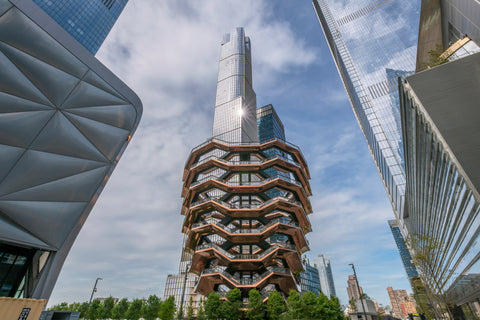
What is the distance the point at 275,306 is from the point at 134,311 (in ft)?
93.9

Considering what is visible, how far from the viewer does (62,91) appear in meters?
21.1

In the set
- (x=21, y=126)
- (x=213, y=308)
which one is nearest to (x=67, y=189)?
(x=21, y=126)

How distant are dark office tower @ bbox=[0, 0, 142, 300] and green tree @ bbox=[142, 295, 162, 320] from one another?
90.0 ft

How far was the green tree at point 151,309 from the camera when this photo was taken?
42.4 meters

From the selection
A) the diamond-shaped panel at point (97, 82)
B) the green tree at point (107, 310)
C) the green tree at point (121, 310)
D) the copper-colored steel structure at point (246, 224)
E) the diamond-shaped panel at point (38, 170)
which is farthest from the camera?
the green tree at point (107, 310)

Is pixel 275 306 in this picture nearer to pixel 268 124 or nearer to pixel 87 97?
pixel 87 97

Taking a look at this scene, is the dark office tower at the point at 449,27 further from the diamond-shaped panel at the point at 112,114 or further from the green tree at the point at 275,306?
the green tree at the point at 275,306

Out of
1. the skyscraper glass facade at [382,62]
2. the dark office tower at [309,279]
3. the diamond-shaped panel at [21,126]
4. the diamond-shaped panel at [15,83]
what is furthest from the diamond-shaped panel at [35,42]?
the dark office tower at [309,279]

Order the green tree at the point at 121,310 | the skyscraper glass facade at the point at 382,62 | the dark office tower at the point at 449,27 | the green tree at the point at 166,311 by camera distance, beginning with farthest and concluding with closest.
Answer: the skyscraper glass facade at the point at 382,62
the green tree at the point at 166,311
the green tree at the point at 121,310
the dark office tower at the point at 449,27

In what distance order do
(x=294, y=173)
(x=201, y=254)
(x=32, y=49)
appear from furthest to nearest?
(x=294, y=173), (x=201, y=254), (x=32, y=49)

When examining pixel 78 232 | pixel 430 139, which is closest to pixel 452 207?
pixel 430 139

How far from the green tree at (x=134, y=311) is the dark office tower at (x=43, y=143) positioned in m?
27.6

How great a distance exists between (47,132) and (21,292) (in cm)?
1441

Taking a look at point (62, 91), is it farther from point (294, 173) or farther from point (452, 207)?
point (294, 173)
